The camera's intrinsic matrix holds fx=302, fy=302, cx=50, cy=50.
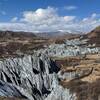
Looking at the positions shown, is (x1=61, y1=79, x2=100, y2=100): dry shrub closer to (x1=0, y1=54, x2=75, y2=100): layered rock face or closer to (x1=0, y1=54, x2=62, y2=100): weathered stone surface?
(x1=0, y1=54, x2=75, y2=100): layered rock face

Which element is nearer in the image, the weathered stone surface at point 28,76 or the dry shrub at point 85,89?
the dry shrub at point 85,89

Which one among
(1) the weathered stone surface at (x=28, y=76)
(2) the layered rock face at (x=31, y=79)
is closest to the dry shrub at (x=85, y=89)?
(2) the layered rock face at (x=31, y=79)

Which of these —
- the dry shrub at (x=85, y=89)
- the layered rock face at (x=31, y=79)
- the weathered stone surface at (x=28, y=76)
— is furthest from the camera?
the weathered stone surface at (x=28, y=76)

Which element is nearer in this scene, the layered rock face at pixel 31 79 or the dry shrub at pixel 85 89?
the dry shrub at pixel 85 89

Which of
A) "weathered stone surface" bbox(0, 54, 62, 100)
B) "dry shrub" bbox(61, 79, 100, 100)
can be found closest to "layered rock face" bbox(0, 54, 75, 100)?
"weathered stone surface" bbox(0, 54, 62, 100)

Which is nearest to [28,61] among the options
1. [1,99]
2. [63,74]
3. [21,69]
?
[21,69]

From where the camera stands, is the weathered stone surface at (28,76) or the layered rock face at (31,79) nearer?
the layered rock face at (31,79)

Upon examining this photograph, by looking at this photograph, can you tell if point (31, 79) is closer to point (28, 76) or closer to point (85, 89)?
point (28, 76)

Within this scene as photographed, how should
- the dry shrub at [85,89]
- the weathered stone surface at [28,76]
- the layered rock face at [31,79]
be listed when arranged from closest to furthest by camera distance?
the dry shrub at [85,89] < the layered rock face at [31,79] < the weathered stone surface at [28,76]

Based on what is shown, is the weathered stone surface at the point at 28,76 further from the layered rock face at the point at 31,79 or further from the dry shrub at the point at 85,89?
the dry shrub at the point at 85,89

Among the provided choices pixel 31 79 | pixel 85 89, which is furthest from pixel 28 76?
pixel 85 89
